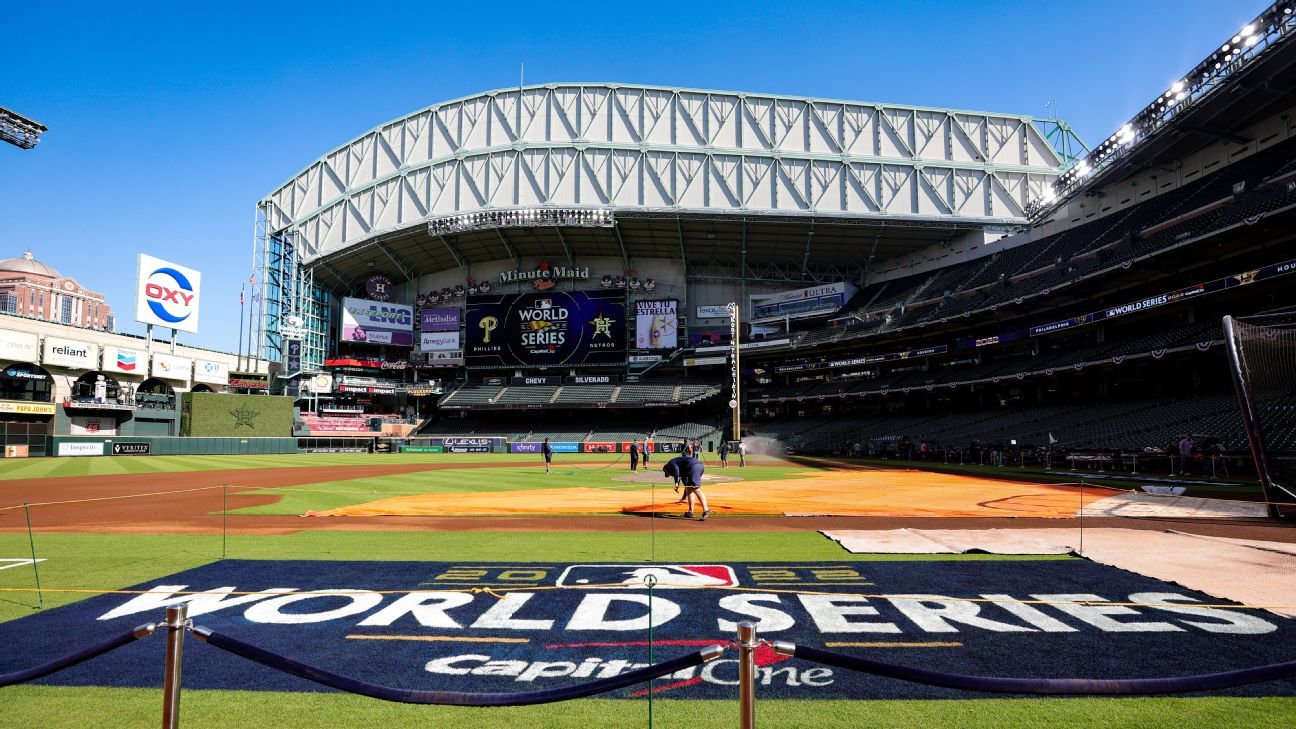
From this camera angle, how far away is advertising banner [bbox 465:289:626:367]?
64625 mm

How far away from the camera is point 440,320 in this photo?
69.1 m

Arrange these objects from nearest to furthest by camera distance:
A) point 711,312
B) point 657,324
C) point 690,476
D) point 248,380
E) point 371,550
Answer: point 371,550 → point 690,476 → point 657,324 → point 711,312 → point 248,380

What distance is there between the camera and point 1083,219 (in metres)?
45.2

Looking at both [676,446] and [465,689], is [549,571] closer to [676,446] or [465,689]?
[465,689]

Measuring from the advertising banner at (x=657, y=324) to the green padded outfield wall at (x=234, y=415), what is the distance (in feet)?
108

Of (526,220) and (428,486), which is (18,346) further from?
(428,486)

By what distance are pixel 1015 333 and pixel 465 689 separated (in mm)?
47590

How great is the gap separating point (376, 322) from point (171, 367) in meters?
18.6

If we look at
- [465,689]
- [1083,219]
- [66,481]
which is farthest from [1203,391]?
[66,481]

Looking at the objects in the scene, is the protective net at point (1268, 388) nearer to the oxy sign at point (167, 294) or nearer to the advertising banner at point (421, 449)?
the advertising banner at point (421, 449)

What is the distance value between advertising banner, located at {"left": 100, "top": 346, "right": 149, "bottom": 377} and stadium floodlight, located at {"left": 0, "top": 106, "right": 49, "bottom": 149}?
25733 mm

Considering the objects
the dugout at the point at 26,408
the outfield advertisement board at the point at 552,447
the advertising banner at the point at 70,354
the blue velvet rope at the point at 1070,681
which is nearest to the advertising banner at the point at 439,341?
the outfield advertisement board at the point at 552,447

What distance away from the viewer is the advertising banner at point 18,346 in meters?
47.6

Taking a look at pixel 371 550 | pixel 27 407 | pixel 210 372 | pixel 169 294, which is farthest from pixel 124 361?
pixel 371 550
